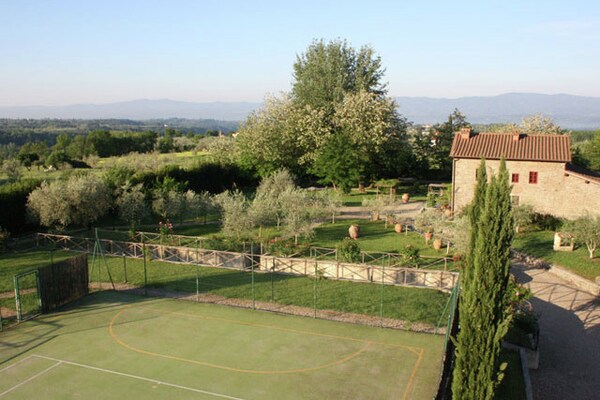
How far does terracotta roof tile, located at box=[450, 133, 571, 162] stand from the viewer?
120 feet


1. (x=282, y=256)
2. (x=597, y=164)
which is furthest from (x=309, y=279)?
(x=597, y=164)

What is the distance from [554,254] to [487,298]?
1953 cm

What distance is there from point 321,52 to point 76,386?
2051 inches

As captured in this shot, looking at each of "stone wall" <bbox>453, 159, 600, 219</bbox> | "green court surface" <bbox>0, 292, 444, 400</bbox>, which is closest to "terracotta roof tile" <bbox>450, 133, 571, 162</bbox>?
"stone wall" <bbox>453, 159, 600, 219</bbox>

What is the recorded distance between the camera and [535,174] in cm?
3662

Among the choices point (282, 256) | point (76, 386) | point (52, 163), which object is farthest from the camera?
point (52, 163)

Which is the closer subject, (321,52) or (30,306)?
(30,306)

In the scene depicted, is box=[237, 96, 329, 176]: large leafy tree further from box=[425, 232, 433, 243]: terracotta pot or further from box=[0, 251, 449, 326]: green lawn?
box=[0, 251, 449, 326]: green lawn

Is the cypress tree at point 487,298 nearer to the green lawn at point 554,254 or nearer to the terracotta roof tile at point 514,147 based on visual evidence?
the green lawn at point 554,254

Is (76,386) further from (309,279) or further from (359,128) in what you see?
(359,128)

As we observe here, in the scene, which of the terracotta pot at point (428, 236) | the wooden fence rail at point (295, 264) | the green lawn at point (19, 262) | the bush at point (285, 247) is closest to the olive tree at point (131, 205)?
the wooden fence rail at point (295, 264)

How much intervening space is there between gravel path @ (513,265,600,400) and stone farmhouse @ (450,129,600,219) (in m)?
11.5

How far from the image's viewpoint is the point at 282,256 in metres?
25.7

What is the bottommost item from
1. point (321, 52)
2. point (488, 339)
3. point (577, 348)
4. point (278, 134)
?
point (577, 348)
